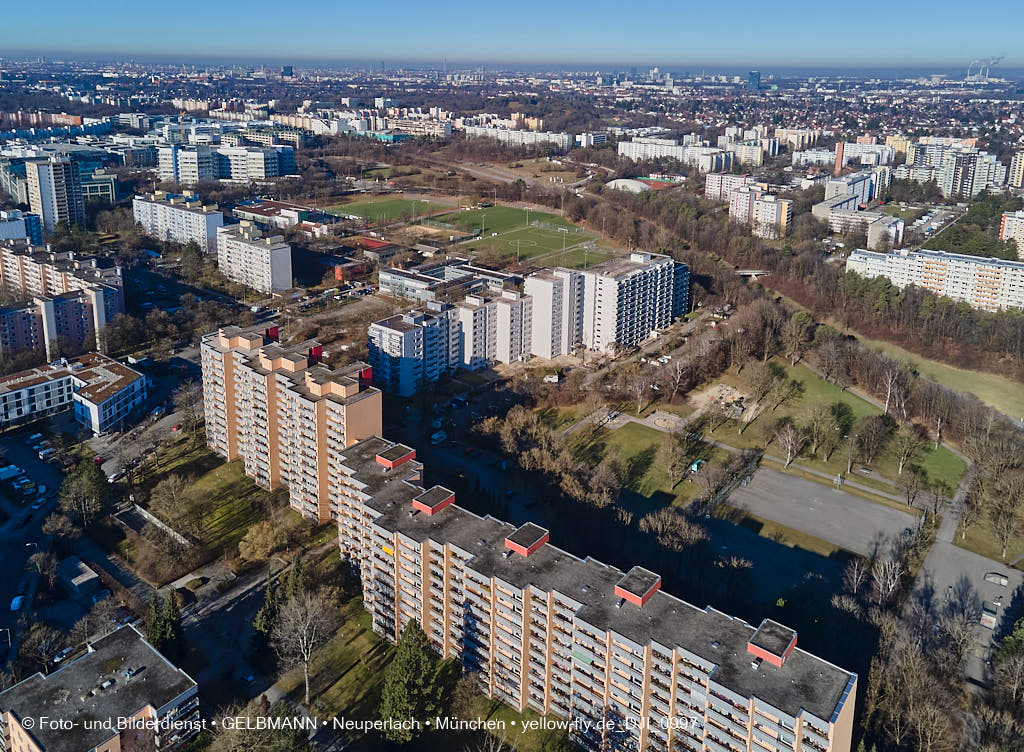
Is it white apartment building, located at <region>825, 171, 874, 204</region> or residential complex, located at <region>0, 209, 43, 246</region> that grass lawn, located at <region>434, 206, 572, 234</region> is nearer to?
white apartment building, located at <region>825, 171, 874, 204</region>

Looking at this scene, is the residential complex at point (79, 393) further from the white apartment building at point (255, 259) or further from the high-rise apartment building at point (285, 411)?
the white apartment building at point (255, 259)

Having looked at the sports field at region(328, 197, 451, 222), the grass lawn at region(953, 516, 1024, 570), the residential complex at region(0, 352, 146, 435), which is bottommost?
the grass lawn at region(953, 516, 1024, 570)

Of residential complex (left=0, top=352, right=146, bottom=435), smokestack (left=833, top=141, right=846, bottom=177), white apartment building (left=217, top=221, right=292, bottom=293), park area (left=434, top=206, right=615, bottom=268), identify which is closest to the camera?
residential complex (left=0, top=352, right=146, bottom=435)

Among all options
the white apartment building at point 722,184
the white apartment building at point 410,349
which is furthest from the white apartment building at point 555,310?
the white apartment building at point 722,184

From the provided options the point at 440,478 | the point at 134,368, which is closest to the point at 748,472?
the point at 440,478

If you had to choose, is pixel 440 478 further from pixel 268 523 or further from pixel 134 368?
pixel 134 368

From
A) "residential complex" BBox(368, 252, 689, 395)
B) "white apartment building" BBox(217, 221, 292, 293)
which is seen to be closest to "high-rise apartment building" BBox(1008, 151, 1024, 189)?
"residential complex" BBox(368, 252, 689, 395)

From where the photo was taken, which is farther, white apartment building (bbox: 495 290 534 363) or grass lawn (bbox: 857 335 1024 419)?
white apartment building (bbox: 495 290 534 363)
